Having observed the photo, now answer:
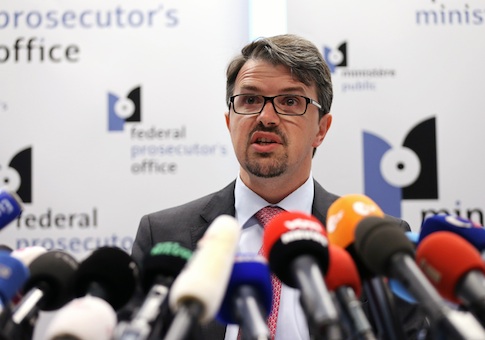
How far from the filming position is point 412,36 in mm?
2494

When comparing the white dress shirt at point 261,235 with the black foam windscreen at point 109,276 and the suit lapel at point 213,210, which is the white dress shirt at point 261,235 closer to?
the suit lapel at point 213,210

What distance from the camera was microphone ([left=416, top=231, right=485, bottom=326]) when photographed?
0.61 m

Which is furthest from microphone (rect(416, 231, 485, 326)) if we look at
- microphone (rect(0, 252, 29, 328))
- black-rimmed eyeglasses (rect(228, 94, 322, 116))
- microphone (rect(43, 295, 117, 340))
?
black-rimmed eyeglasses (rect(228, 94, 322, 116))

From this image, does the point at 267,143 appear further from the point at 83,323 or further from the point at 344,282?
the point at 83,323

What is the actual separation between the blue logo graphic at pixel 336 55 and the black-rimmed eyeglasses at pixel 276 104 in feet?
2.58

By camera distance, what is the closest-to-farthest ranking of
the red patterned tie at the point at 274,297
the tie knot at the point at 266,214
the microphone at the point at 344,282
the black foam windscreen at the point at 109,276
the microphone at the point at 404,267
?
the microphone at the point at 404,267 → the microphone at the point at 344,282 → the black foam windscreen at the point at 109,276 → the red patterned tie at the point at 274,297 → the tie knot at the point at 266,214

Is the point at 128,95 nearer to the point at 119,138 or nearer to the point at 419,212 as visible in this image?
the point at 119,138

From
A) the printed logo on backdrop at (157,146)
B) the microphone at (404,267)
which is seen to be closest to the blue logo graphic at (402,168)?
the printed logo on backdrop at (157,146)

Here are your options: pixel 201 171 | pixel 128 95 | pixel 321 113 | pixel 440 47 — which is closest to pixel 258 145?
pixel 321 113

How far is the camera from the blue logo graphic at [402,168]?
96.3 inches

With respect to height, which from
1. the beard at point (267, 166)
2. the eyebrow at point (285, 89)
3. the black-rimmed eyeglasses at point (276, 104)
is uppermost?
the eyebrow at point (285, 89)

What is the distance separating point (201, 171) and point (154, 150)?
0.65 feet

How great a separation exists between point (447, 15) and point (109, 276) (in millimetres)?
2131

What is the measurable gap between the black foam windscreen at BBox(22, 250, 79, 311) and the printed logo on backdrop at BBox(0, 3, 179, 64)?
1870mm
